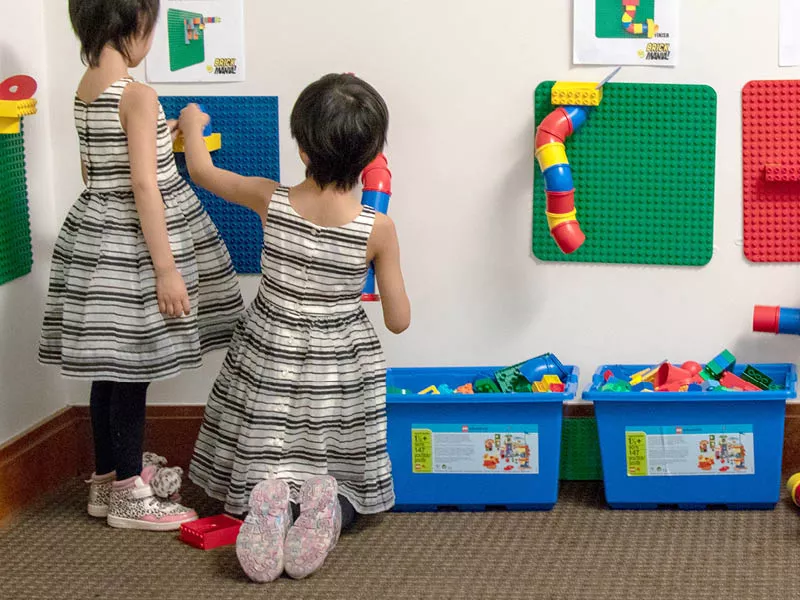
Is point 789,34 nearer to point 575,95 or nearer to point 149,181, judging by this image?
point 575,95

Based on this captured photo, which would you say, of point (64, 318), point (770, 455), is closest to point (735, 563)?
point (770, 455)

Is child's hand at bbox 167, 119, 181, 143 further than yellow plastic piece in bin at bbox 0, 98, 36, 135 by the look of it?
Yes

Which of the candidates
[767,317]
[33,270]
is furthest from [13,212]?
[767,317]

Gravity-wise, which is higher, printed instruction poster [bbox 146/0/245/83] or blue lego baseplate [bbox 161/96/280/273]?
printed instruction poster [bbox 146/0/245/83]

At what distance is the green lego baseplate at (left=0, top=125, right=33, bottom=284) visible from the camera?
199 centimetres

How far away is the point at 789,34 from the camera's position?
2039mm

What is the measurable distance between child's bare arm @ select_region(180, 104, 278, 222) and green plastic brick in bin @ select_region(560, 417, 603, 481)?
744 millimetres

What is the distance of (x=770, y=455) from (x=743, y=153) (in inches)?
21.7

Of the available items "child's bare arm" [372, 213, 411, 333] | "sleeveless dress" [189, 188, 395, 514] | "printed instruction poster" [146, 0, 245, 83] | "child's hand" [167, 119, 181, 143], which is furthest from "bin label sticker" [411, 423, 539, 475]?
"printed instruction poster" [146, 0, 245, 83]

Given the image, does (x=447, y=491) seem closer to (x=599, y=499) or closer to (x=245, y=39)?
(x=599, y=499)

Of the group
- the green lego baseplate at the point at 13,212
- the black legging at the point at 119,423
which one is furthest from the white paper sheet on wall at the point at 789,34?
the green lego baseplate at the point at 13,212

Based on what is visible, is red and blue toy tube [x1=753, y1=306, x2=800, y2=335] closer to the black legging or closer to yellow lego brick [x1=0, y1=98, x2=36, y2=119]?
the black legging

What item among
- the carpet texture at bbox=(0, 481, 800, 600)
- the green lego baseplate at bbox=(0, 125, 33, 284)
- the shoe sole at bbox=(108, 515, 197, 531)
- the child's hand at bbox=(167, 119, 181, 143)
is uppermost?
the child's hand at bbox=(167, 119, 181, 143)

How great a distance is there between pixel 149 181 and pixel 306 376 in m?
0.40
